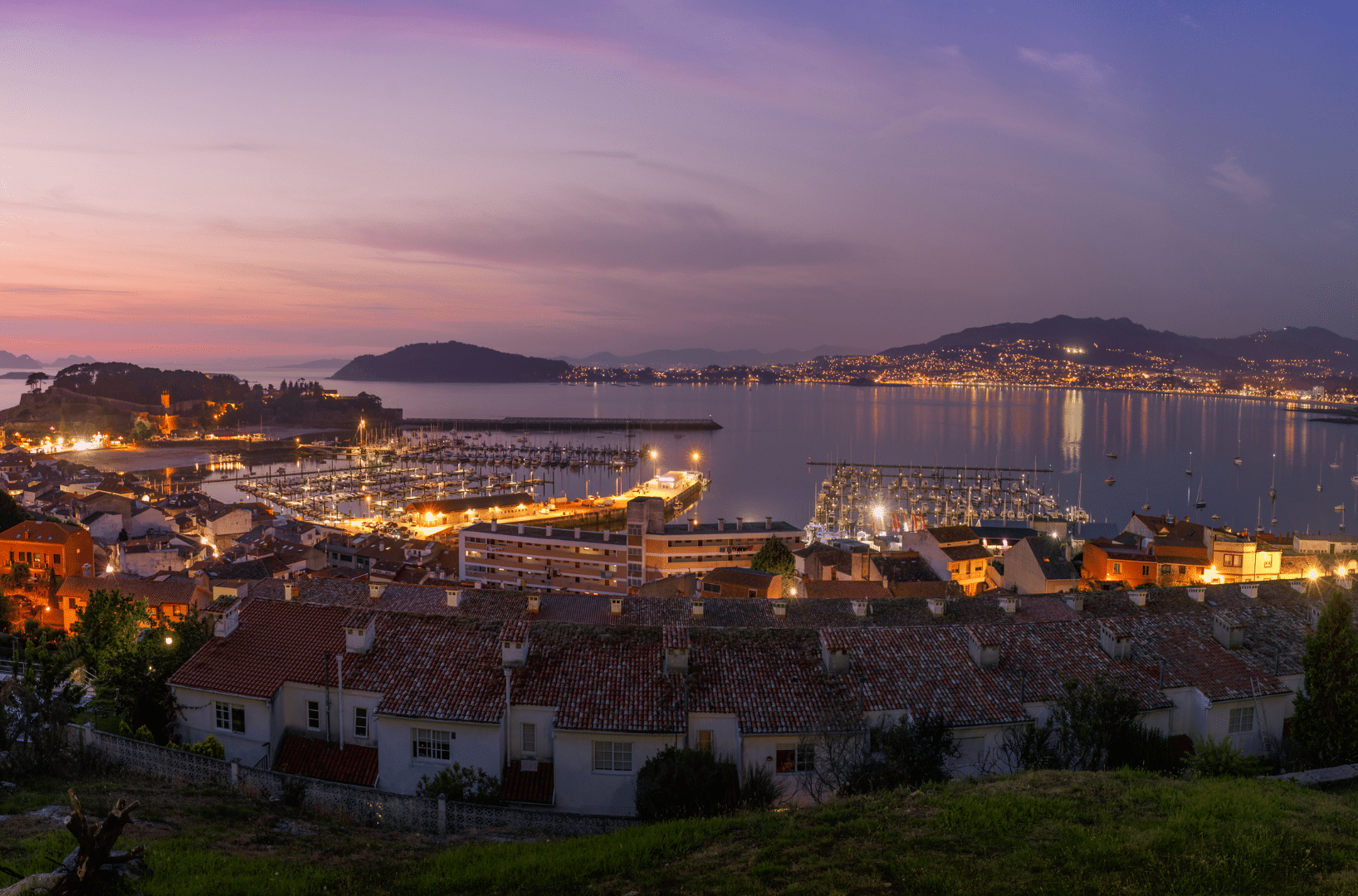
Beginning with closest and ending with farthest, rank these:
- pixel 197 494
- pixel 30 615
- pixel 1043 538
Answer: pixel 30 615
pixel 1043 538
pixel 197 494

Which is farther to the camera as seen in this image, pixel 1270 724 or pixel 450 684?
pixel 1270 724

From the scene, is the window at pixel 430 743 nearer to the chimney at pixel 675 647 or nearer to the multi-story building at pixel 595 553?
the chimney at pixel 675 647

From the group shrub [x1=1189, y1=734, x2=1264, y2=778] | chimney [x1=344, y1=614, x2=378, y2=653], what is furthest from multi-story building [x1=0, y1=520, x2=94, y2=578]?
shrub [x1=1189, y1=734, x2=1264, y2=778]

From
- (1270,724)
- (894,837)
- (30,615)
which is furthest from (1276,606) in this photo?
(30,615)

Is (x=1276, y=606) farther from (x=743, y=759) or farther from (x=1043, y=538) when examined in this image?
(x=1043, y=538)

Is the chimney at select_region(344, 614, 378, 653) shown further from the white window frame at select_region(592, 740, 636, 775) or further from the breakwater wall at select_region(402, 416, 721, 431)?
the breakwater wall at select_region(402, 416, 721, 431)

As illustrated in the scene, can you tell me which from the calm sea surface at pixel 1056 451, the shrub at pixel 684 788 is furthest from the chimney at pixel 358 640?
the calm sea surface at pixel 1056 451
